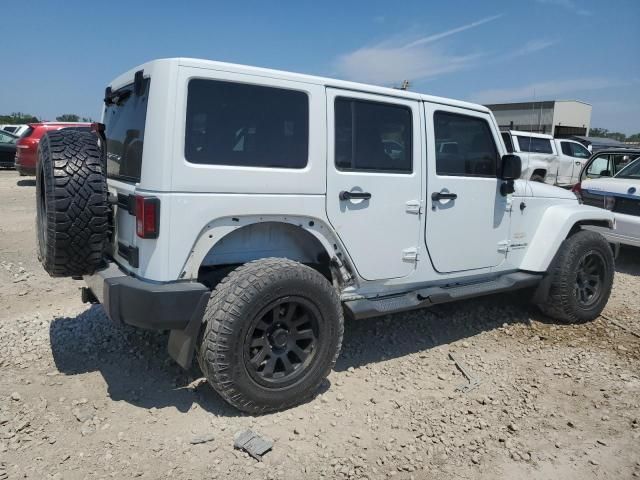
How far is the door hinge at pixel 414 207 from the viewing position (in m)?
3.67

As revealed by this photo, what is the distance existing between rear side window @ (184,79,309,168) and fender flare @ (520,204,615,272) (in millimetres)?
2579

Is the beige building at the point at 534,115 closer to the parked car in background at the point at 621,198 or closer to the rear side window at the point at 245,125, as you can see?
the parked car in background at the point at 621,198

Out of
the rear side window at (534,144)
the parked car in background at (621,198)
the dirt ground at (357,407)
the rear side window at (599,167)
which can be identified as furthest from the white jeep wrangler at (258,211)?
the rear side window at (534,144)

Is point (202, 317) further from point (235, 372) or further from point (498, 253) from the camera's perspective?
point (498, 253)

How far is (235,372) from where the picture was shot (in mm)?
2904

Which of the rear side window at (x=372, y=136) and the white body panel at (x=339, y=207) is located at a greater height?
the rear side window at (x=372, y=136)

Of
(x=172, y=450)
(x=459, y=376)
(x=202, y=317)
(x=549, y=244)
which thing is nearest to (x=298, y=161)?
(x=202, y=317)

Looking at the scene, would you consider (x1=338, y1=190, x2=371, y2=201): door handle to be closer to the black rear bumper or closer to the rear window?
the black rear bumper

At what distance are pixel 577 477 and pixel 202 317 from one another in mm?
2221

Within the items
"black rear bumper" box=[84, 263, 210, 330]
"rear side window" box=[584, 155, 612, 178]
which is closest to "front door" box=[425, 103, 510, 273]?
"black rear bumper" box=[84, 263, 210, 330]

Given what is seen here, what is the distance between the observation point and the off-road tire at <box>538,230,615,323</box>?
4.62m

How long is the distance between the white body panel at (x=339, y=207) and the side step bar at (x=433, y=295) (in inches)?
3.2

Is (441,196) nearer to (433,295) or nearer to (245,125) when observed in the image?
(433,295)

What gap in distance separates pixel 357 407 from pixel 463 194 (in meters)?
1.86
